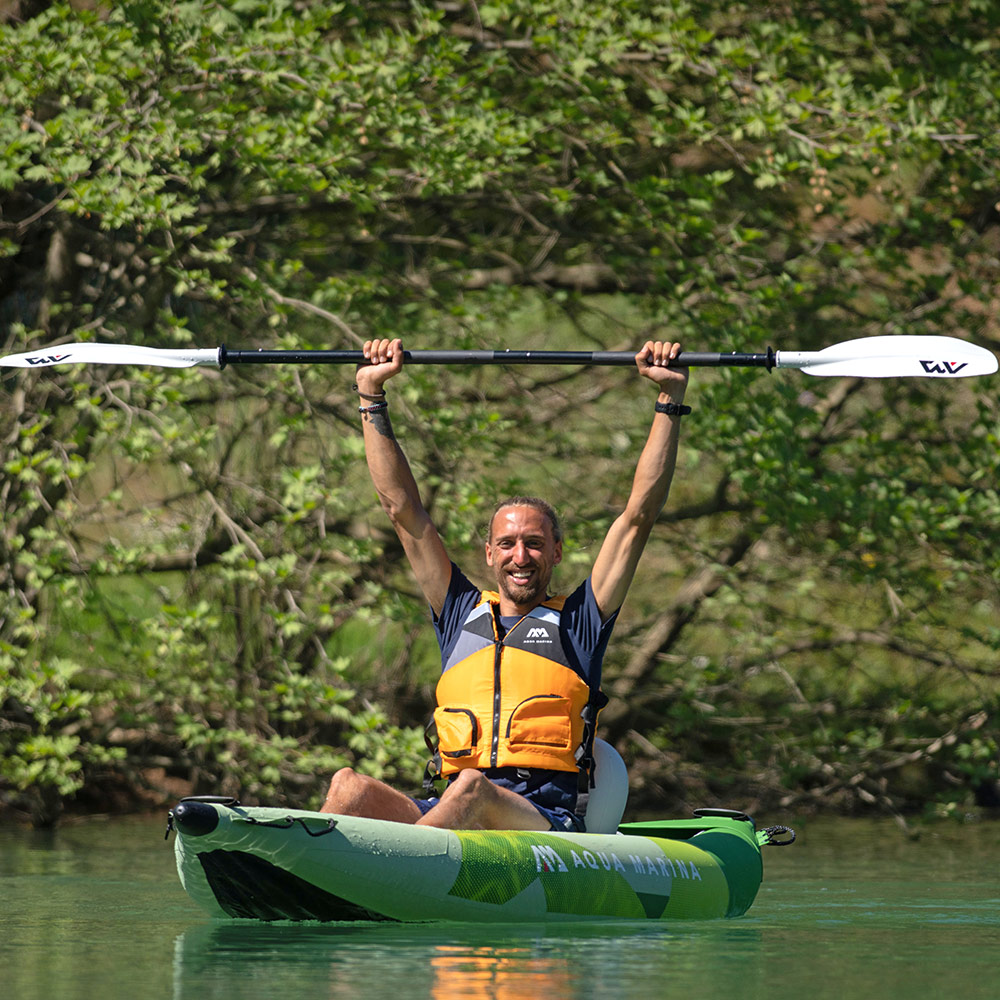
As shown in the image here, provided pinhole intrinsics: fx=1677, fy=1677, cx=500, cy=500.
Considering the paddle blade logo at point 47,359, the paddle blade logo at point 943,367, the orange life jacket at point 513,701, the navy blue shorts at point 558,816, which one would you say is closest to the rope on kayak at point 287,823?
the navy blue shorts at point 558,816

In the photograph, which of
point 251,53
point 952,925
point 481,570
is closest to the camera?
point 952,925

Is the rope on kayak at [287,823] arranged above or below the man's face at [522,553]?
below

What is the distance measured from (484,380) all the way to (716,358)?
3816 millimetres

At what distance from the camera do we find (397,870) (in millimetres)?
3988

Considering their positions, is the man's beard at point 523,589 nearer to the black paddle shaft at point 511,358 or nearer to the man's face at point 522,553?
the man's face at point 522,553

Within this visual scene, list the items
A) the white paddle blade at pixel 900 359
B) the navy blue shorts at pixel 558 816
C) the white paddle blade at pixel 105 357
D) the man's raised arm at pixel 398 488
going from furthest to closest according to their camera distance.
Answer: the white paddle blade at pixel 105 357 < the white paddle blade at pixel 900 359 < the man's raised arm at pixel 398 488 < the navy blue shorts at pixel 558 816

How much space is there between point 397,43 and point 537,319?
2.19m

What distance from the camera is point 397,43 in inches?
294

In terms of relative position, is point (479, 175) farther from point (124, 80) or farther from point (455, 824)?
point (455, 824)

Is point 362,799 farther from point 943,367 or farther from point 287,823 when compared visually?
point 943,367

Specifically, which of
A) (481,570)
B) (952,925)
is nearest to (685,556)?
(481,570)

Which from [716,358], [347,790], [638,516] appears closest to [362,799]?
[347,790]

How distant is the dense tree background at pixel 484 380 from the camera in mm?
7184

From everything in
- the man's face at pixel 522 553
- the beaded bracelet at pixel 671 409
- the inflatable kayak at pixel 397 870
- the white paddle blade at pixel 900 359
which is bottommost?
the inflatable kayak at pixel 397 870
